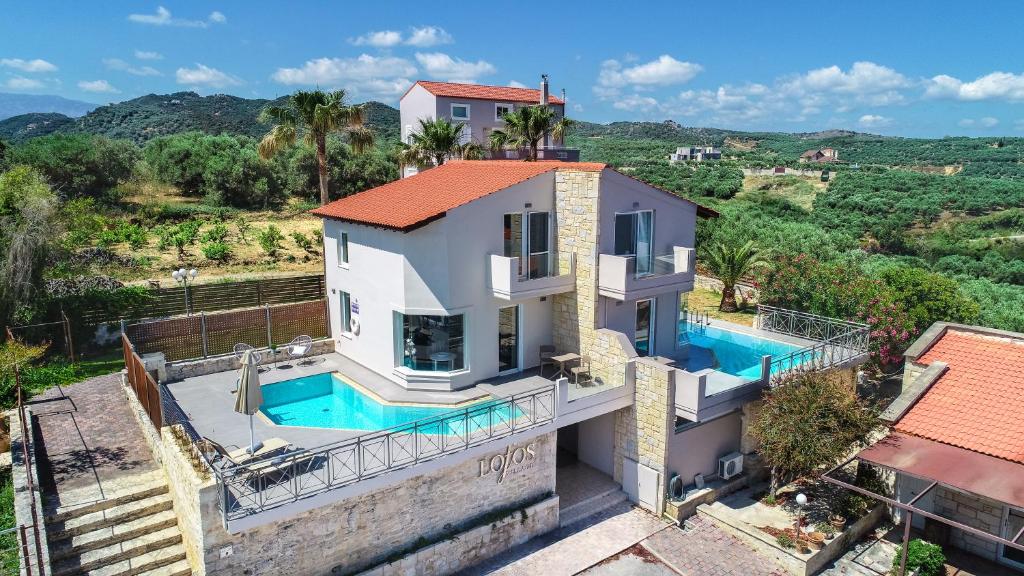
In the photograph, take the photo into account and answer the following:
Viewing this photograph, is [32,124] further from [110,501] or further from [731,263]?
[110,501]

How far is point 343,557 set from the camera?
46.1ft

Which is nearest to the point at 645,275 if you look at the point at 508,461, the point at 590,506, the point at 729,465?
the point at 729,465

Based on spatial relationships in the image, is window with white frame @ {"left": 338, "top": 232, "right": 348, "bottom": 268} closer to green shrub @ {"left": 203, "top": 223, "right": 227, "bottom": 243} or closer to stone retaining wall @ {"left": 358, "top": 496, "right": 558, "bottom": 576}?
stone retaining wall @ {"left": 358, "top": 496, "right": 558, "bottom": 576}

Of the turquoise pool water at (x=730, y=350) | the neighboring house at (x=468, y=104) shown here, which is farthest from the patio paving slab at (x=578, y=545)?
the neighboring house at (x=468, y=104)

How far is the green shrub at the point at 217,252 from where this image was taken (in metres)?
37.0

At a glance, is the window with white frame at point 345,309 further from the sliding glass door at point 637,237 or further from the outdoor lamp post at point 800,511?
the outdoor lamp post at point 800,511

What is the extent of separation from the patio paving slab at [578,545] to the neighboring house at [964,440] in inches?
245

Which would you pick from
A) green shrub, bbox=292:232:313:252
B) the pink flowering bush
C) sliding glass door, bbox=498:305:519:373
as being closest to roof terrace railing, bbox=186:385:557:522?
sliding glass door, bbox=498:305:519:373

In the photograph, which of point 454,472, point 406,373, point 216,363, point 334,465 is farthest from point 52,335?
point 454,472

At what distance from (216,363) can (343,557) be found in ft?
34.8

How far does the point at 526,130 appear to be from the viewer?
33.6 meters

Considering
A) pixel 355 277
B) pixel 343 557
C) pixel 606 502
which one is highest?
pixel 355 277

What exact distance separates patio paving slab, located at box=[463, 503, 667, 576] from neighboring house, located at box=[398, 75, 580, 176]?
38390 millimetres

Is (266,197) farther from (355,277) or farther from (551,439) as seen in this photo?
(551,439)
